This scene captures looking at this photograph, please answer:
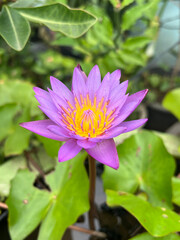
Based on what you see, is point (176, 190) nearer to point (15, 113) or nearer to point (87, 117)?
point (87, 117)

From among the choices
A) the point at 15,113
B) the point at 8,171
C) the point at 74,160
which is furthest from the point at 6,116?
the point at 74,160

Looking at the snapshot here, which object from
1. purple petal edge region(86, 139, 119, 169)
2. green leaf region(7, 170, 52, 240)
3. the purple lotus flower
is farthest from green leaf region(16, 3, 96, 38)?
green leaf region(7, 170, 52, 240)

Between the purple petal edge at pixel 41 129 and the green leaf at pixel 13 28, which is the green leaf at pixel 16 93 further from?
the purple petal edge at pixel 41 129

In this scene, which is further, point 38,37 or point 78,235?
point 38,37

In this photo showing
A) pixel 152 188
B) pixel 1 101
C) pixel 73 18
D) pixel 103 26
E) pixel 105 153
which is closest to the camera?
pixel 105 153

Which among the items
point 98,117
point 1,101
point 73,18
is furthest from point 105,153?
point 1,101

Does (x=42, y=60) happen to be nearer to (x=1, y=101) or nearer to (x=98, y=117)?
(x=1, y=101)
